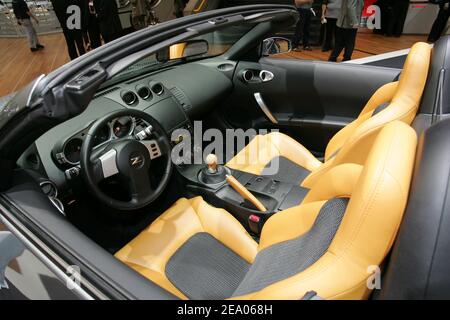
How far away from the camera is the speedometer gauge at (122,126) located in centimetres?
140

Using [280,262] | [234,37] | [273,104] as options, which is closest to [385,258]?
[280,262]

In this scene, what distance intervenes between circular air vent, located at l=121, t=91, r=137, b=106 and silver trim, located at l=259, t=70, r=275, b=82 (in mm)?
1008

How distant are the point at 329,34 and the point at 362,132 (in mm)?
4982

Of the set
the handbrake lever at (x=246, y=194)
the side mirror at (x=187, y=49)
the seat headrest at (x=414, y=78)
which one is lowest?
the handbrake lever at (x=246, y=194)

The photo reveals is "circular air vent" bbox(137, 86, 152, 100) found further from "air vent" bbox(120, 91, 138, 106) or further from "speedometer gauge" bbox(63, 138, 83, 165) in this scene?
"speedometer gauge" bbox(63, 138, 83, 165)

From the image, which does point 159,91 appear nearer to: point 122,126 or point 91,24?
point 122,126

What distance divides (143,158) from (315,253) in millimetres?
923

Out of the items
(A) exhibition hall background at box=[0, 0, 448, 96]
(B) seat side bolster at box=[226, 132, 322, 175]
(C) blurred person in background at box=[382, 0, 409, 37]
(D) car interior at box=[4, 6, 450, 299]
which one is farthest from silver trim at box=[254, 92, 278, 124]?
(C) blurred person in background at box=[382, 0, 409, 37]

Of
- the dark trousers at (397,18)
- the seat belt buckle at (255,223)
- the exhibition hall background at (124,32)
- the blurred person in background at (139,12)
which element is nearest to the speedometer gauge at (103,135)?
the seat belt buckle at (255,223)

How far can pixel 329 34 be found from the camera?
5348mm

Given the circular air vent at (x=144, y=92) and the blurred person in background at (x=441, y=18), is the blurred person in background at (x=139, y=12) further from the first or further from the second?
the blurred person in background at (x=441, y=18)

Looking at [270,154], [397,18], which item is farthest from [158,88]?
[397,18]

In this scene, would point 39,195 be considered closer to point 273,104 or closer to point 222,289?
point 222,289

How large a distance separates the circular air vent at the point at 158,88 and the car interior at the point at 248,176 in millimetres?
14
